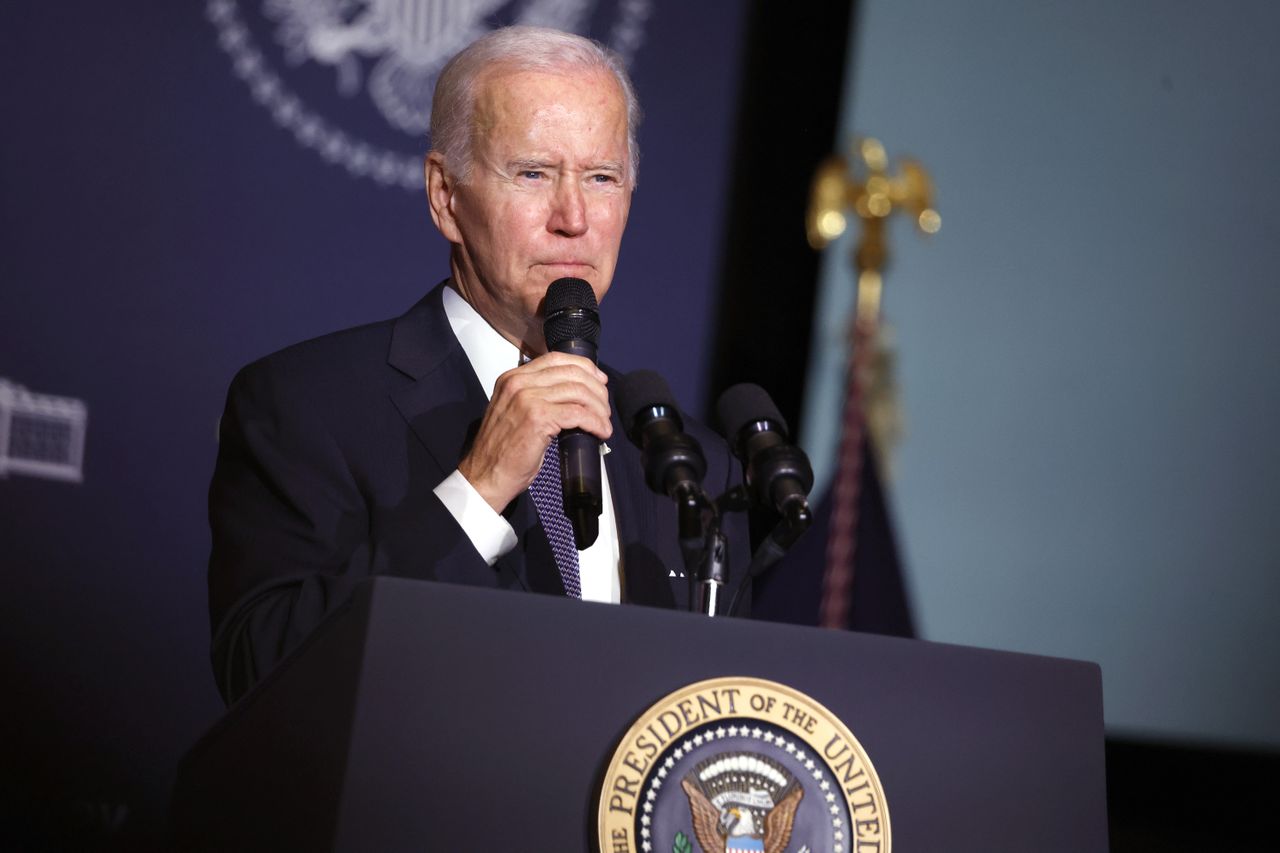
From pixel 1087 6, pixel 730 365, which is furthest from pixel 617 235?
pixel 1087 6

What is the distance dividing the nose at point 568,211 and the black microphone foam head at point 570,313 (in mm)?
153

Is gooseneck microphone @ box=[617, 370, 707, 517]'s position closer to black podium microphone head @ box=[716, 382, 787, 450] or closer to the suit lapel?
black podium microphone head @ box=[716, 382, 787, 450]

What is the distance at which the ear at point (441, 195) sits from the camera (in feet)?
6.86

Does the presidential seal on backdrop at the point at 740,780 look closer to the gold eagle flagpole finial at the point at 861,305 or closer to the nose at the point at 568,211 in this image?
the nose at the point at 568,211

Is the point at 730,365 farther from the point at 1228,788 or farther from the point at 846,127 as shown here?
the point at 1228,788

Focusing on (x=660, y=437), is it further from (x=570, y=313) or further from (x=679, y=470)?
(x=570, y=313)

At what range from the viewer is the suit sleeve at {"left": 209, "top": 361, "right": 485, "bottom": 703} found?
1453 millimetres

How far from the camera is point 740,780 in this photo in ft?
3.80

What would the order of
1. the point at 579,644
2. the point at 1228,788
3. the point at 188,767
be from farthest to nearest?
1. the point at 1228,788
2. the point at 188,767
3. the point at 579,644

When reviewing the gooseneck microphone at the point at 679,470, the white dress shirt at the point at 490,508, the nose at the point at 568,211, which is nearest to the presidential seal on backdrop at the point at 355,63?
the white dress shirt at the point at 490,508

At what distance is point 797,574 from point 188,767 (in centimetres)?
241

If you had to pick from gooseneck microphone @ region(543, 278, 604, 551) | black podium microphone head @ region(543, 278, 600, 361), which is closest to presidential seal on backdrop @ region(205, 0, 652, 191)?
black podium microphone head @ region(543, 278, 600, 361)

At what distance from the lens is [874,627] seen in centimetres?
346

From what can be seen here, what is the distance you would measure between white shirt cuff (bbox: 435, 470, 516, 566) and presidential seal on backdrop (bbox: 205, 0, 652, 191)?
5.48 ft
